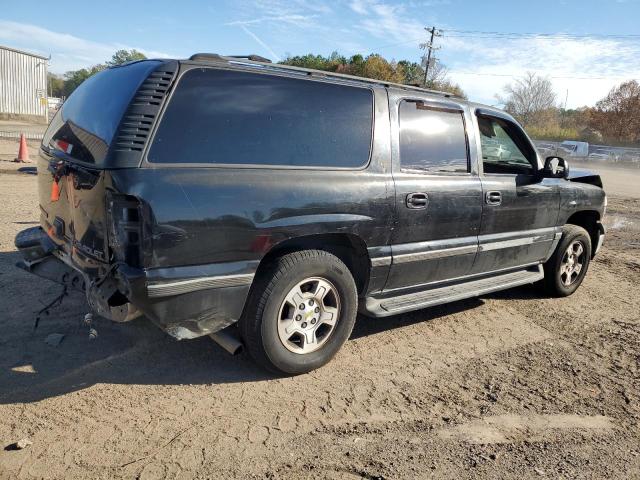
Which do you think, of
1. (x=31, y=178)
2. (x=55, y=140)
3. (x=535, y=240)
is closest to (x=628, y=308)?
(x=535, y=240)

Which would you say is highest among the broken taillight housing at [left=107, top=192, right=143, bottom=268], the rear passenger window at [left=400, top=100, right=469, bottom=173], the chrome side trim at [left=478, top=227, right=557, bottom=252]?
the rear passenger window at [left=400, top=100, right=469, bottom=173]

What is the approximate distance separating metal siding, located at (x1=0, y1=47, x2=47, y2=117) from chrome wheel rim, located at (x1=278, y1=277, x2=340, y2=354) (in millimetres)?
42043

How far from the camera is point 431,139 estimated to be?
13.4 ft

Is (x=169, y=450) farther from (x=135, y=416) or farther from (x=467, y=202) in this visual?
(x=467, y=202)

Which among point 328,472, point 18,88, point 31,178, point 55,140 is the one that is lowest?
point 328,472

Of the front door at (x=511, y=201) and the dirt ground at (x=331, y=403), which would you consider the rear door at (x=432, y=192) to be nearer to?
the front door at (x=511, y=201)

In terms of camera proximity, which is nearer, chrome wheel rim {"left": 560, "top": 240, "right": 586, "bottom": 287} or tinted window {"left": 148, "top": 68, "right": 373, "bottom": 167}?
tinted window {"left": 148, "top": 68, "right": 373, "bottom": 167}

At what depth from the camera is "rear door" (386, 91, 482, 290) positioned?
12.5 feet

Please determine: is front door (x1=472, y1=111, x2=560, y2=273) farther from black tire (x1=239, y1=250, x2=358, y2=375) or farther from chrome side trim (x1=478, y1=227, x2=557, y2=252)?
black tire (x1=239, y1=250, x2=358, y2=375)

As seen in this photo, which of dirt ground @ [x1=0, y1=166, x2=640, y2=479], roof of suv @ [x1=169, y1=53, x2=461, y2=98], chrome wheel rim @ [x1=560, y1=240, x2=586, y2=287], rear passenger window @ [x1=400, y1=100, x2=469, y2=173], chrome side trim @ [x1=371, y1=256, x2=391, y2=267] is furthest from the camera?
chrome wheel rim @ [x1=560, y1=240, x2=586, y2=287]

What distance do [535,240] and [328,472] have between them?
11.3 ft

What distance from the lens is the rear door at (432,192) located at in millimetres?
3807

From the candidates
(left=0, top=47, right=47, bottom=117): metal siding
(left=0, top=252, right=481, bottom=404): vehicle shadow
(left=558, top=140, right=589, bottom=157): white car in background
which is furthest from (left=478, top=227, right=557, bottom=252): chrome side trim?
(left=0, top=47, right=47, bottom=117): metal siding

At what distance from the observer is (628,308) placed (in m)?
5.36
